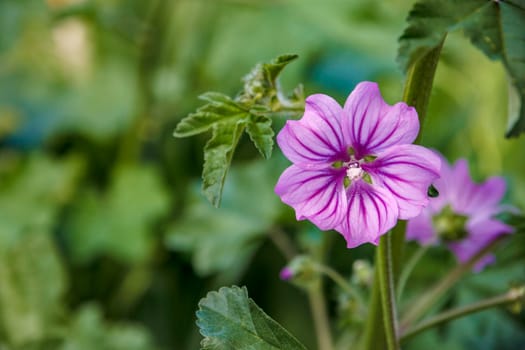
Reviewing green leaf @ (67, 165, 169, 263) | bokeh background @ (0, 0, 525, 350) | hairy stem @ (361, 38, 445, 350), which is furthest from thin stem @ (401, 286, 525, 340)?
green leaf @ (67, 165, 169, 263)

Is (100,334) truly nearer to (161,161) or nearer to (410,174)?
(161,161)

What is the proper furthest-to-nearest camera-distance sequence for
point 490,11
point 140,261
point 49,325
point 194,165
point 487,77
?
point 487,77
point 194,165
point 140,261
point 49,325
point 490,11

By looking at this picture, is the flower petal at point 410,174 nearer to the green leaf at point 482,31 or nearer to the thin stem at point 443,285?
the green leaf at point 482,31

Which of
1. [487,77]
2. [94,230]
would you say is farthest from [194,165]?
[487,77]

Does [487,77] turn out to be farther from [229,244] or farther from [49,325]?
[49,325]

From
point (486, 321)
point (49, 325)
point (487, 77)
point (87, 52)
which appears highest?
point (487, 77)

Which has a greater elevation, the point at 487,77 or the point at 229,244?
the point at 487,77

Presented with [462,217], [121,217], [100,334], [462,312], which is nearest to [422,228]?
[462,217]
